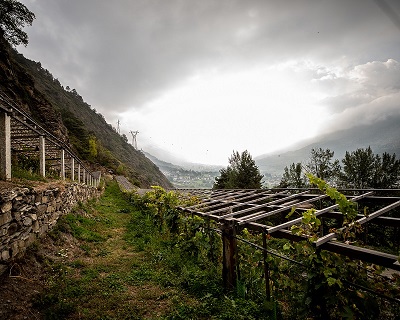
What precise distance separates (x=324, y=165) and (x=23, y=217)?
4822cm

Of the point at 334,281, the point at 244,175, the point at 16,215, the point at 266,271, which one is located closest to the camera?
the point at 334,281

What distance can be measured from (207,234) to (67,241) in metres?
4.71

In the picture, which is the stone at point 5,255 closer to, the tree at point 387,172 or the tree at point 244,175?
the tree at point 244,175

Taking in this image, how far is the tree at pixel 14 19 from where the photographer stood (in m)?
26.9

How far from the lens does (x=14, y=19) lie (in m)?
27.6

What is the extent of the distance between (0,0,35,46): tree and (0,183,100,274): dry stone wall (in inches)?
1260

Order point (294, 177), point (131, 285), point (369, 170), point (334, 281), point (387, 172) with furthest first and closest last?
point (294, 177) → point (369, 170) → point (387, 172) → point (131, 285) → point (334, 281)

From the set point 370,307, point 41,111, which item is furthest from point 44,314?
point 41,111

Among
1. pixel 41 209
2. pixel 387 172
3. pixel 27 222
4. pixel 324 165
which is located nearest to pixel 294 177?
pixel 324 165

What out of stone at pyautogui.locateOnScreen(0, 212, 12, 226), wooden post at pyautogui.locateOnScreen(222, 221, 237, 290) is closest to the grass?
wooden post at pyautogui.locateOnScreen(222, 221, 237, 290)

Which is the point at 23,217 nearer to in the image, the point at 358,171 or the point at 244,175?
the point at 244,175

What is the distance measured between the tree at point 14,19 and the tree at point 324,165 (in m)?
50.9

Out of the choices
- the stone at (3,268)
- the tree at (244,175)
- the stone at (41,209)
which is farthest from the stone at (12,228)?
the tree at (244,175)

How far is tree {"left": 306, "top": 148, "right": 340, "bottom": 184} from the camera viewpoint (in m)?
42.1
